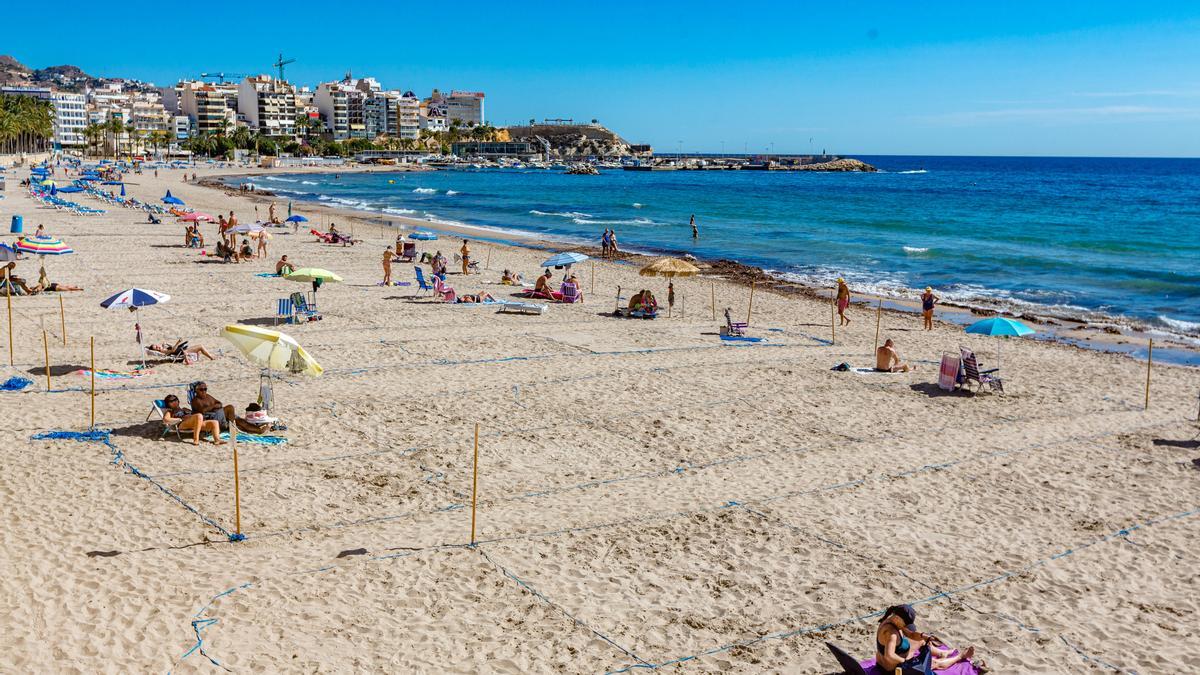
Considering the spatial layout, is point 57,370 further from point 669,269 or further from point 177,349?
point 669,269

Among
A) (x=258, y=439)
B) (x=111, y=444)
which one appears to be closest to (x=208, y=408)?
(x=258, y=439)

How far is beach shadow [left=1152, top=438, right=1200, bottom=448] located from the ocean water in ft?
40.3

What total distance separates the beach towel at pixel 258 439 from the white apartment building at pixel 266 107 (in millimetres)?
183936

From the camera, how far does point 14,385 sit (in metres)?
12.8

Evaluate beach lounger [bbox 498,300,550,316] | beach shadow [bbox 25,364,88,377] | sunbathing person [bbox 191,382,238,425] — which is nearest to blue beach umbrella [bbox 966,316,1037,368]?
beach lounger [bbox 498,300,550,316]

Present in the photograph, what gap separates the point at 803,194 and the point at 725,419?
8570 cm

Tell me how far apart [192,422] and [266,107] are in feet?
627

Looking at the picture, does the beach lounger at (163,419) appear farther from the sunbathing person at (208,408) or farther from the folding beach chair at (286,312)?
the folding beach chair at (286,312)

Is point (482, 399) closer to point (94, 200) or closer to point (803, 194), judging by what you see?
point (94, 200)

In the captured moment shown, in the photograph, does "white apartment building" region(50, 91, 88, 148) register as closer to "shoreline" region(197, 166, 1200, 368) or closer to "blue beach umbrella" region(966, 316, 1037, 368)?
"shoreline" region(197, 166, 1200, 368)

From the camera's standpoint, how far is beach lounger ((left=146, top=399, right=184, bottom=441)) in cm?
1115

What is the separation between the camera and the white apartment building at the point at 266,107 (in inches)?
7347

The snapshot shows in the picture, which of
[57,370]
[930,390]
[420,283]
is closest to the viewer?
[57,370]

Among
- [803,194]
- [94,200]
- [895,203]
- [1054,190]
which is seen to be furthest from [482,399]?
[1054,190]
